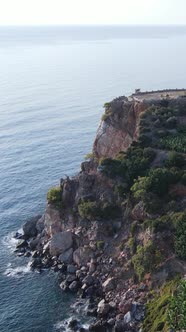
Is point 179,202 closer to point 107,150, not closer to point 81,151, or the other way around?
point 107,150

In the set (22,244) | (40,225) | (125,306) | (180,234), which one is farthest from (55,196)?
(125,306)

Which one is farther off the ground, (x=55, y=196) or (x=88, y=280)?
(x=55, y=196)

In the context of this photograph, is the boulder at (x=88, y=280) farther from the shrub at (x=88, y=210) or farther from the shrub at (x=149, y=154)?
the shrub at (x=149, y=154)

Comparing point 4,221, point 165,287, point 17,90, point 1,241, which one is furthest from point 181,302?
point 17,90

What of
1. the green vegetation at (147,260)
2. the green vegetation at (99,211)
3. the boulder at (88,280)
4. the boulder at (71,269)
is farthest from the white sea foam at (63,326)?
the green vegetation at (99,211)

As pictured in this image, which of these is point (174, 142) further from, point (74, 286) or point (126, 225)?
point (74, 286)

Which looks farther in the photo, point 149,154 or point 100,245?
point 149,154

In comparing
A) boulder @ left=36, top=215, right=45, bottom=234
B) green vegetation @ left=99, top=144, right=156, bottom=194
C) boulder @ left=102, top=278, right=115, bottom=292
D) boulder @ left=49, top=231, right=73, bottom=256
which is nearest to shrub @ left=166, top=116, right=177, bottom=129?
green vegetation @ left=99, top=144, right=156, bottom=194
